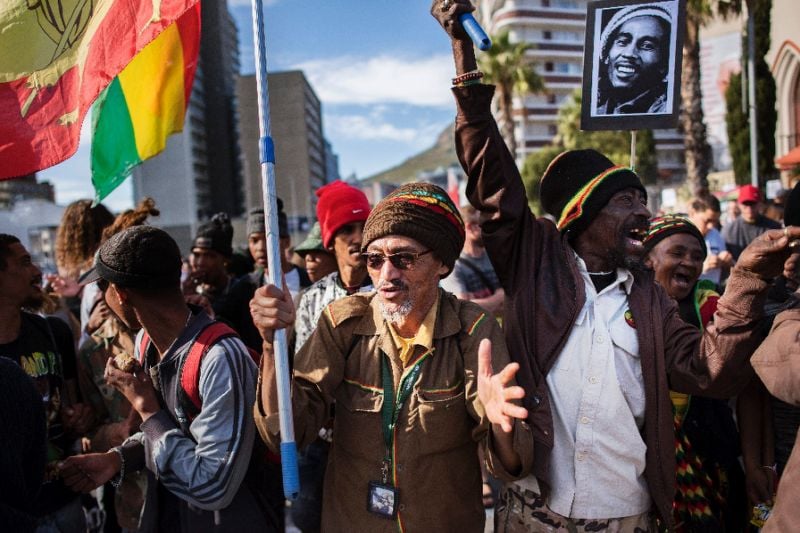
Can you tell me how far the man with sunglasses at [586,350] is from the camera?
7.07 feet

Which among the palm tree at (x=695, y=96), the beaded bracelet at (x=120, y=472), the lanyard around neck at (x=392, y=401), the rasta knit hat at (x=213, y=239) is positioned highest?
the palm tree at (x=695, y=96)

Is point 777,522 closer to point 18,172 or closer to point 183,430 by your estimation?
A: point 183,430

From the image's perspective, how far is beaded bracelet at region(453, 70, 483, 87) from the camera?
7.03 ft

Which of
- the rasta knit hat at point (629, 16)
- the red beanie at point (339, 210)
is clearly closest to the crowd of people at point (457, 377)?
the rasta knit hat at point (629, 16)

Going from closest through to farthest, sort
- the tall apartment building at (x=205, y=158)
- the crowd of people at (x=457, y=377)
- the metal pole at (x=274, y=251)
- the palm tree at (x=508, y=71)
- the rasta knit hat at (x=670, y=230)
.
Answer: the metal pole at (x=274, y=251) < the crowd of people at (x=457, y=377) < the rasta knit hat at (x=670, y=230) < the palm tree at (x=508, y=71) < the tall apartment building at (x=205, y=158)

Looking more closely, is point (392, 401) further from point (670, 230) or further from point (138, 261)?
point (670, 230)

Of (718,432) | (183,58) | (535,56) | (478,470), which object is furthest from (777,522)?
(535,56)

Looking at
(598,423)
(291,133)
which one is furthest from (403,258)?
(291,133)

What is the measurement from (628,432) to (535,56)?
7581 centimetres

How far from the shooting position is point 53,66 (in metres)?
2.48

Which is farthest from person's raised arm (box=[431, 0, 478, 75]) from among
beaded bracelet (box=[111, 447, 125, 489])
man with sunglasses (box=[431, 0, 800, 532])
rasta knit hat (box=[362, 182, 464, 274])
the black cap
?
beaded bracelet (box=[111, 447, 125, 489])

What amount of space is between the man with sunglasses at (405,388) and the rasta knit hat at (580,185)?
47 centimetres

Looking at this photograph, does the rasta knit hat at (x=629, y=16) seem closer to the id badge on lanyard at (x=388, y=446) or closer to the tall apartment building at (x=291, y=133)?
the id badge on lanyard at (x=388, y=446)

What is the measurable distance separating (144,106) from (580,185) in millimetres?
1959
